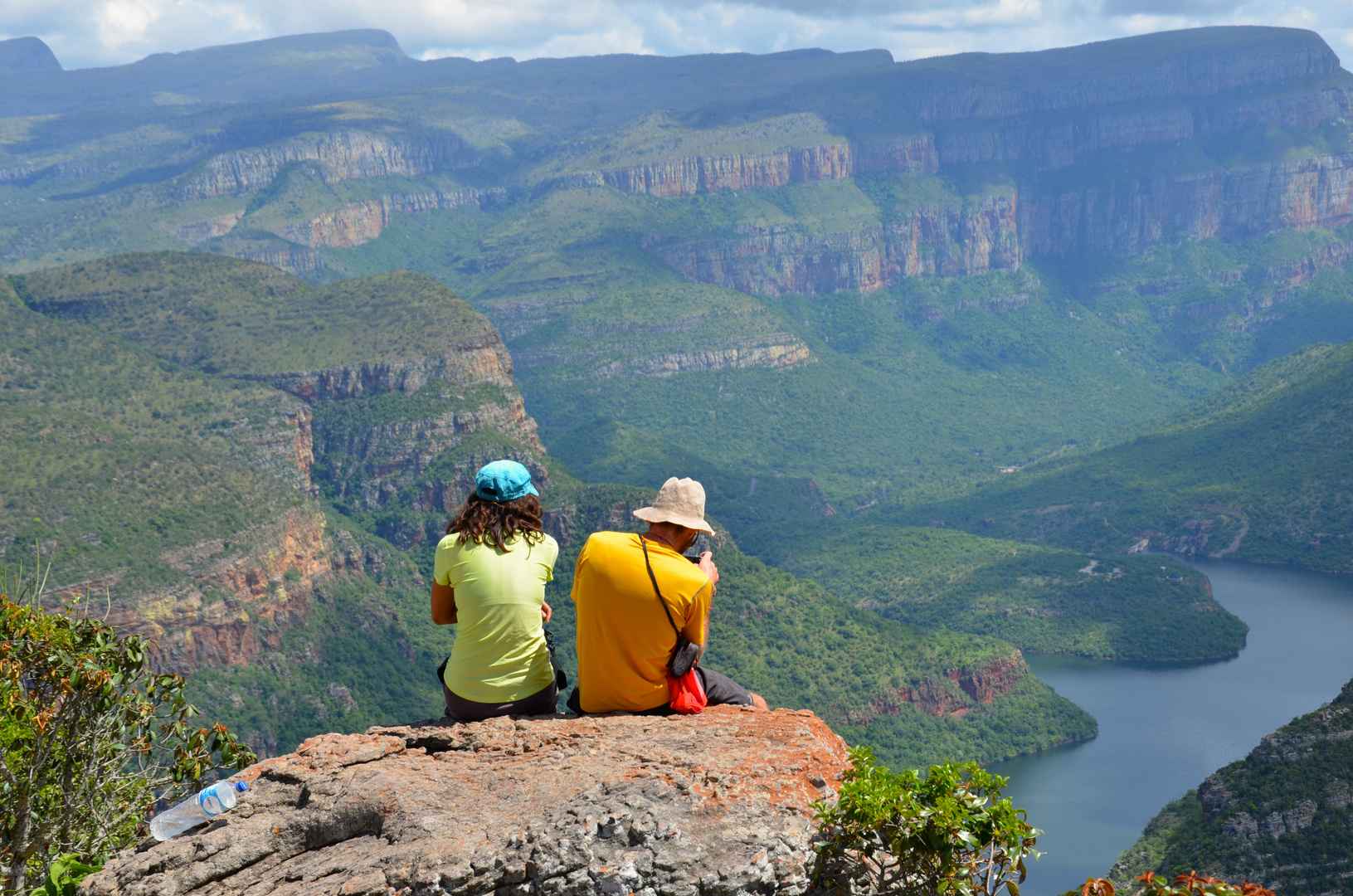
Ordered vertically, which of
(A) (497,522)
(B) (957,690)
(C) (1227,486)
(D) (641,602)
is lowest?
(B) (957,690)

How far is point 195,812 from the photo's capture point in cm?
1059

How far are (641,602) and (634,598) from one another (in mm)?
77

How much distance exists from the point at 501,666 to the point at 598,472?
434 feet

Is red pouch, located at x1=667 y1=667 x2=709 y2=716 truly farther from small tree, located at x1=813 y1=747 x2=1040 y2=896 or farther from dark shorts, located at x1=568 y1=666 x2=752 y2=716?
small tree, located at x1=813 y1=747 x2=1040 y2=896

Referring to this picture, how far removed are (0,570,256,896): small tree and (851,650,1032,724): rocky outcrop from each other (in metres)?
61.6

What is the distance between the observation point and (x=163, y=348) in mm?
95000

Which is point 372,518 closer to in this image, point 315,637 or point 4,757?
point 315,637

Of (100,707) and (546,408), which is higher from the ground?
(100,707)

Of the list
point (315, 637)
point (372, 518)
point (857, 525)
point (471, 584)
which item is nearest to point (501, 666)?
point (471, 584)

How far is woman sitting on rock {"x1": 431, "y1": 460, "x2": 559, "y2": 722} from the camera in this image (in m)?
11.5

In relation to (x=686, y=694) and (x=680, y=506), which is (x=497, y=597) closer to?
(x=680, y=506)

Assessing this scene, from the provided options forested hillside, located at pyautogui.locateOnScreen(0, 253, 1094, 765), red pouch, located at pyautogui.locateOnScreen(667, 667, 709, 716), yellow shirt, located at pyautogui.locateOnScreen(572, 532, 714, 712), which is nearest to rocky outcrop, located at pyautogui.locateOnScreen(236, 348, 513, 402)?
forested hillside, located at pyautogui.locateOnScreen(0, 253, 1094, 765)

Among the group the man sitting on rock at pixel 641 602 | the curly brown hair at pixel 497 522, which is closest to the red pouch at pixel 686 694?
the man sitting on rock at pixel 641 602

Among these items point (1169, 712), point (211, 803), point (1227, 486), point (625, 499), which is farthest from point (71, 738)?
point (1227, 486)
